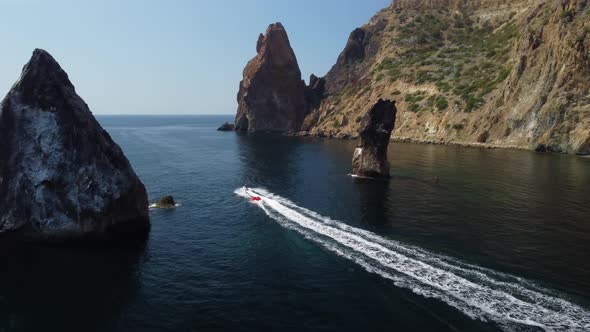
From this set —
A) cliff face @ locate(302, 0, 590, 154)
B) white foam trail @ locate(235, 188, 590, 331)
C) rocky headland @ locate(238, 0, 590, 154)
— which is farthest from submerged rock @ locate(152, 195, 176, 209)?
cliff face @ locate(302, 0, 590, 154)

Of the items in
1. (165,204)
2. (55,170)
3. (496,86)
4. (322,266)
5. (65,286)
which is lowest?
(65,286)

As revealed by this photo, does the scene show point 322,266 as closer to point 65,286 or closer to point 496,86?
point 65,286

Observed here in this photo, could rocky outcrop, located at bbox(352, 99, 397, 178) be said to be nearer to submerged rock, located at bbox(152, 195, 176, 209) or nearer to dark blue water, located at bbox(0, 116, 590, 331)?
dark blue water, located at bbox(0, 116, 590, 331)

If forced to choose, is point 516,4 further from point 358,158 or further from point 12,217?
point 12,217

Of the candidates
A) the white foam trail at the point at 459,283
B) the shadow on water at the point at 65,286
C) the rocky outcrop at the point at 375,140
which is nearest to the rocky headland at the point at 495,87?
the rocky outcrop at the point at 375,140

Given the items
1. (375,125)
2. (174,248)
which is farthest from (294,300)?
(375,125)

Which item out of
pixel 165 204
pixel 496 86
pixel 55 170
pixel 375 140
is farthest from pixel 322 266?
pixel 496 86
